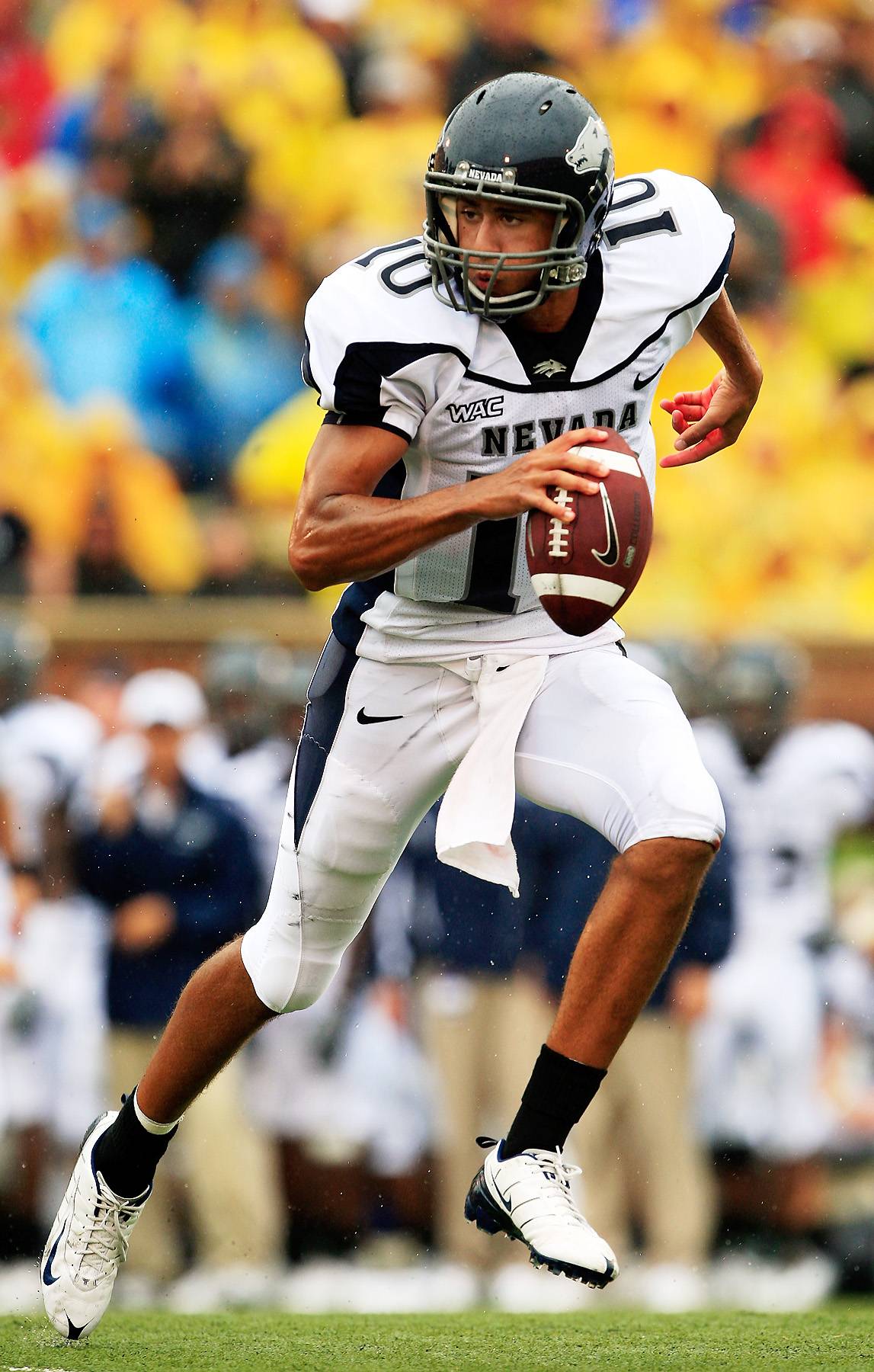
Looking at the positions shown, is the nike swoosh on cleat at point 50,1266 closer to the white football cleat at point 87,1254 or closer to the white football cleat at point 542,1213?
the white football cleat at point 87,1254

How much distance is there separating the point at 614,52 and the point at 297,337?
70.9 inches

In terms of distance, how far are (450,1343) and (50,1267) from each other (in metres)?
0.72

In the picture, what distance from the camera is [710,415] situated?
3.20 metres

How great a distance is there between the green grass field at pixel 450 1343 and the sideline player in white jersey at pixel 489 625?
0.20 meters

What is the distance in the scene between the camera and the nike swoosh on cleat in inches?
127

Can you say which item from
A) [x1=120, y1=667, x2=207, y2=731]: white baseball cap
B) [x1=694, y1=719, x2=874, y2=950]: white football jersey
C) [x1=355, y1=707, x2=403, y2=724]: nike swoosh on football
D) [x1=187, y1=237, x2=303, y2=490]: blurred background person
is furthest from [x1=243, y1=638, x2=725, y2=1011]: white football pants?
[x1=187, y1=237, x2=303, y2=490]: blurred background person

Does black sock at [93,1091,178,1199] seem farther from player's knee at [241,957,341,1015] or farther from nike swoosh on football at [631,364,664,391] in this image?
nike swoosh on football at [631,364,664,391]

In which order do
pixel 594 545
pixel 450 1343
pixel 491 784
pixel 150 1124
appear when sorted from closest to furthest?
1. pixel 594 545
2. pixel 491 784
3. pixel 150 1124
4. pixel 450 1343

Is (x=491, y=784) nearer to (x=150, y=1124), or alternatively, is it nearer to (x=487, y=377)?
(x=487, y=377)

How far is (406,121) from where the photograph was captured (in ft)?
24.0

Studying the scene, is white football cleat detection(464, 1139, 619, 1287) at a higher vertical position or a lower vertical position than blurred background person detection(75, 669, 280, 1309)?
higher

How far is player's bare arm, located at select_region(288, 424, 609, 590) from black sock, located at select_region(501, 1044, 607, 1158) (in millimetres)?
766

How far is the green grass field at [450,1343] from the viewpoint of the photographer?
3.00 metres

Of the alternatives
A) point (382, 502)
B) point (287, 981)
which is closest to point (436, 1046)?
point (287, 981)
